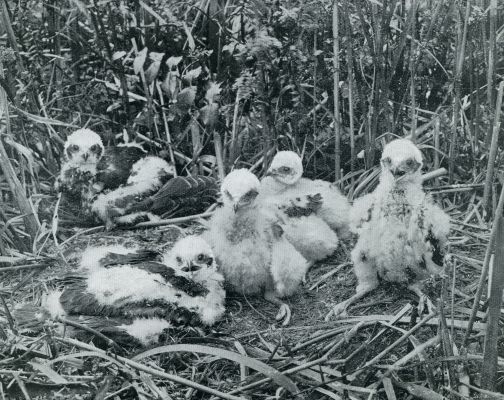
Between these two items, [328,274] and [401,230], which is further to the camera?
[328,274]

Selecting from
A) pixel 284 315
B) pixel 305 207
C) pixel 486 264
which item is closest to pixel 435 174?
pixel 305 207

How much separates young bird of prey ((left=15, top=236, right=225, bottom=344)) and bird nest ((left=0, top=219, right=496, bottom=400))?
9cm

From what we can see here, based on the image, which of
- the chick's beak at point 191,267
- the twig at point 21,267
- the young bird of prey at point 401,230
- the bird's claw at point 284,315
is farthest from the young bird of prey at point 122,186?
the young bird of prey at point 401,230

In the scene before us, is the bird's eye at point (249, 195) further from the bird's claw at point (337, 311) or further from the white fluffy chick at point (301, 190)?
the bird's claw at point (337, 311)

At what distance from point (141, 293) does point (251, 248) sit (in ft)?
2.28

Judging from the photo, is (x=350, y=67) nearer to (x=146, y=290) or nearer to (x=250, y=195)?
(x=250, y=195)

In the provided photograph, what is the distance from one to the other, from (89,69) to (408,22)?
2.22 meters

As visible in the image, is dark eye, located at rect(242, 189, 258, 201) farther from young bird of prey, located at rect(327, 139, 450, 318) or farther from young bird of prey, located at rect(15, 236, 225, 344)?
young bird of prey, located at rect(327, 139, 450, 318)

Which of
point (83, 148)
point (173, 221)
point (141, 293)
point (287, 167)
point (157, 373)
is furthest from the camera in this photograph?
point (83, 148)

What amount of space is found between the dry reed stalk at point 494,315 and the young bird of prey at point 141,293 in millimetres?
1381

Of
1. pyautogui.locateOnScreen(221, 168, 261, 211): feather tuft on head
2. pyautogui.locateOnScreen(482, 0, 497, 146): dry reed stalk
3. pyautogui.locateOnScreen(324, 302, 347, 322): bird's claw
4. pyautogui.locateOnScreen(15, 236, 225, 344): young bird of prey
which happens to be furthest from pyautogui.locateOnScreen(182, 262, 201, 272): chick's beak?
pyautogui.locateOnScreen(482, 0, 497, 146): dry reed stalk

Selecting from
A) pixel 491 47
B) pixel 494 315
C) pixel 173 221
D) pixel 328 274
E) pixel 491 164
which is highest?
pixel 491 47

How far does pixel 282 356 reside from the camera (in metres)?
2.80

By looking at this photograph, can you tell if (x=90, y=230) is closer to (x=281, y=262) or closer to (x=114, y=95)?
(x=114, y=95)
